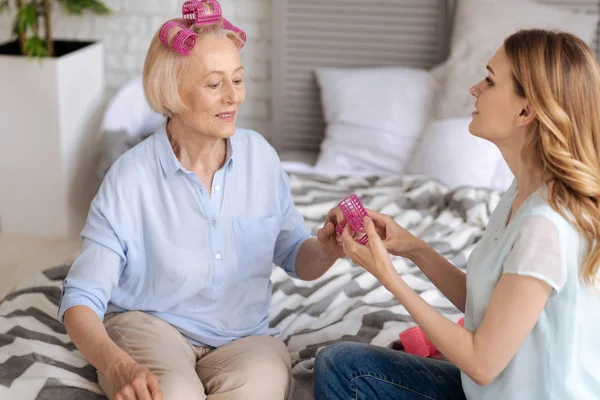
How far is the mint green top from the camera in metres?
1.31

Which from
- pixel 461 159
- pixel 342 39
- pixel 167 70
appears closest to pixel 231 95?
pixel 167 70

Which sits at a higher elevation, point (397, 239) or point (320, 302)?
point (397, 239)

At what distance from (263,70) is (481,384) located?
2.59 metres

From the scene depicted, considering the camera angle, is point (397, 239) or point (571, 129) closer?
point (571, 129)

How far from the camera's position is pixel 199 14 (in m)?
1.67

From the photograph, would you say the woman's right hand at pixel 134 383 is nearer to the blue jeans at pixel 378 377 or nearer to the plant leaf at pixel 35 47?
the blue jeans at pixel 378 377

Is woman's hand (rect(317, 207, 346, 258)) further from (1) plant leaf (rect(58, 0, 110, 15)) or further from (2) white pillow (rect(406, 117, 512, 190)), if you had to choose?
(1) plant leaf (rect(58, 0, 110, 15))

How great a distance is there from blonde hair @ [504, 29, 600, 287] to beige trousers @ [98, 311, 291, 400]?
0.64 metres

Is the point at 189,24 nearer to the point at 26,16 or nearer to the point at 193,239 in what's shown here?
the point at 193,239

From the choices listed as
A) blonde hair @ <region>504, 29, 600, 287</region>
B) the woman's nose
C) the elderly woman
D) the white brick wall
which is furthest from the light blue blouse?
the white brick wall

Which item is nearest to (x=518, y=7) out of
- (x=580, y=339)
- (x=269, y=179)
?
(x=269, y=179)

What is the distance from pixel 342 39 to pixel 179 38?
6.82 feet

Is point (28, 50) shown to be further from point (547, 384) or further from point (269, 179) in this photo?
point (547, 384)

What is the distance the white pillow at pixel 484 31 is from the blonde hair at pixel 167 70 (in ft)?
5.81
